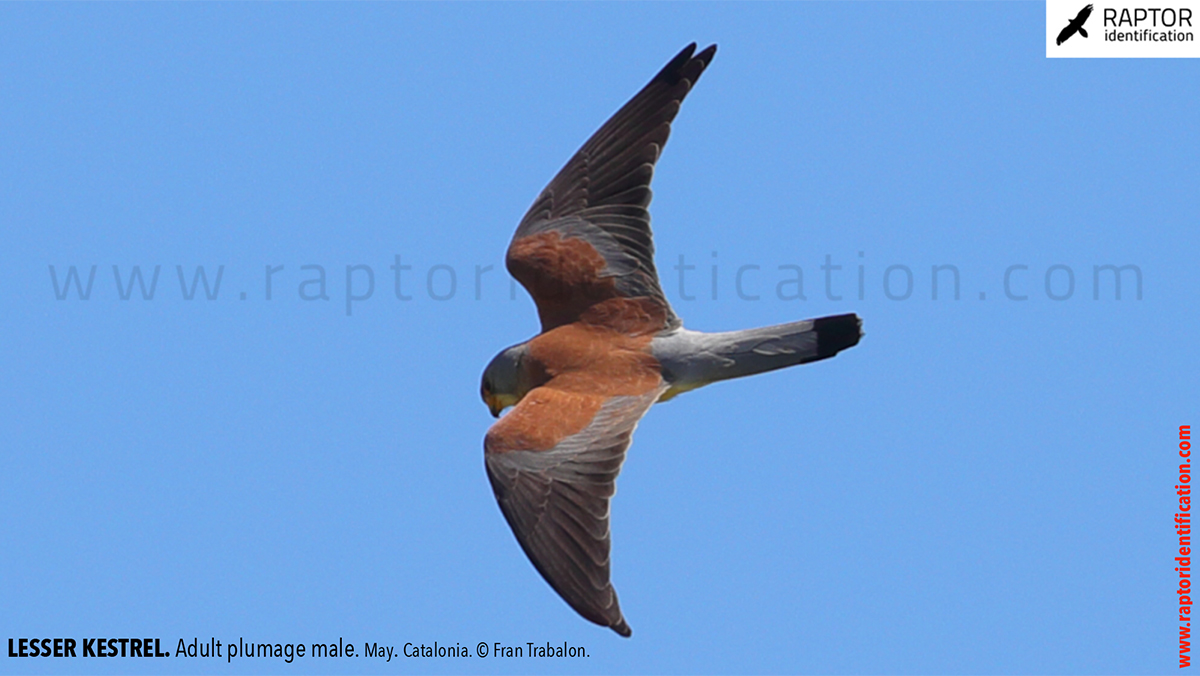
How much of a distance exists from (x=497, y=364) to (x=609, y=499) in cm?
128

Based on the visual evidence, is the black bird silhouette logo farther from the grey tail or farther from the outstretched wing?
the grey tail

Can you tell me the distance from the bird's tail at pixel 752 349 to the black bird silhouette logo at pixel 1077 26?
6.25ft

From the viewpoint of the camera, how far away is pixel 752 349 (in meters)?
5.60

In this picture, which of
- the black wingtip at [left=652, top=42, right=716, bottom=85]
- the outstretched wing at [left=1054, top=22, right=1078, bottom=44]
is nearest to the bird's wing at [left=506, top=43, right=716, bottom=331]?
the black wingtip at [left=652, top=42, right=716, bottom=85]

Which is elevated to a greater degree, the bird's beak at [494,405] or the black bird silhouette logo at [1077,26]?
the black bird silhouette logo at [1077,26]

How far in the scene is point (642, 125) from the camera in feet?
20.1

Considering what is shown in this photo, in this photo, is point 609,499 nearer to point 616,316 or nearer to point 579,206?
point 616,316

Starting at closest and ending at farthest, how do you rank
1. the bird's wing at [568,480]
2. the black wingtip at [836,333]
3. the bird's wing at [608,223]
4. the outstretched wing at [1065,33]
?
1. the bird's wing at [568,480]
2. the black wingtip at [836,333]
3. the bird's wing at [608,223]
4. the outstretched wing at [1065,33]

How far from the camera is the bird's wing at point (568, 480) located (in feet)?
16.4

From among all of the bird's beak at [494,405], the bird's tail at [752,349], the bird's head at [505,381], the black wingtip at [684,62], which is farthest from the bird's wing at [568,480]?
the black wingtip at [684,62]

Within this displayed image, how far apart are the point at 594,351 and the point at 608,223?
2.30ft

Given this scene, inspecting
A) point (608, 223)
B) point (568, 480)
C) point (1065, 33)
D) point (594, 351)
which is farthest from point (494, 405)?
point (1065, 33)

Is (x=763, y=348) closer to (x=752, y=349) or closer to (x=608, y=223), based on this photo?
(x=752, y=349)

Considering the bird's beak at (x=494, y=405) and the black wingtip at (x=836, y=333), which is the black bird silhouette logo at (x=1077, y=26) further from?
the bird's beak at (x=494, y=405)
